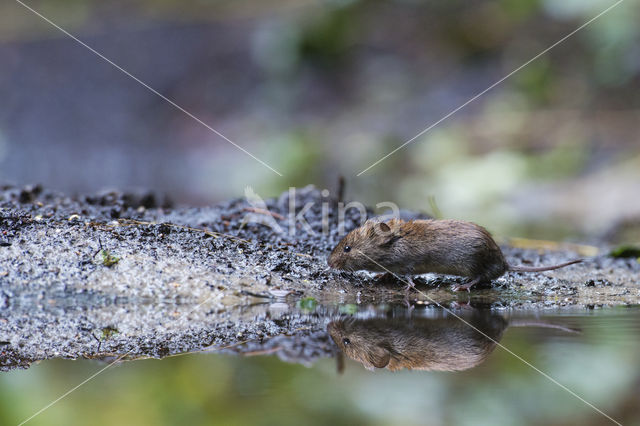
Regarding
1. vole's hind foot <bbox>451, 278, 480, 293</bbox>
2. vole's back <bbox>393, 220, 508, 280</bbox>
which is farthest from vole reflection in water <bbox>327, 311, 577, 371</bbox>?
vole's back <bbox>393, 220, 508, 280</bbox>

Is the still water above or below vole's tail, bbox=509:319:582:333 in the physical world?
below

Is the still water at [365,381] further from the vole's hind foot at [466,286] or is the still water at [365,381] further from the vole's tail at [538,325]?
the vole's hind foot at [466,286]

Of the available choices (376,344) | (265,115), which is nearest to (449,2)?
(265,115)

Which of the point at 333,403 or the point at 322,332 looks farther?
the point at 322,332

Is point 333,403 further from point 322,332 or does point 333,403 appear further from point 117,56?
point 117,56

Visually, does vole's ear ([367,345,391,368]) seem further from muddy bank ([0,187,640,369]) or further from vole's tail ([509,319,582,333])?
vole's tail ([509,319,582,333])
